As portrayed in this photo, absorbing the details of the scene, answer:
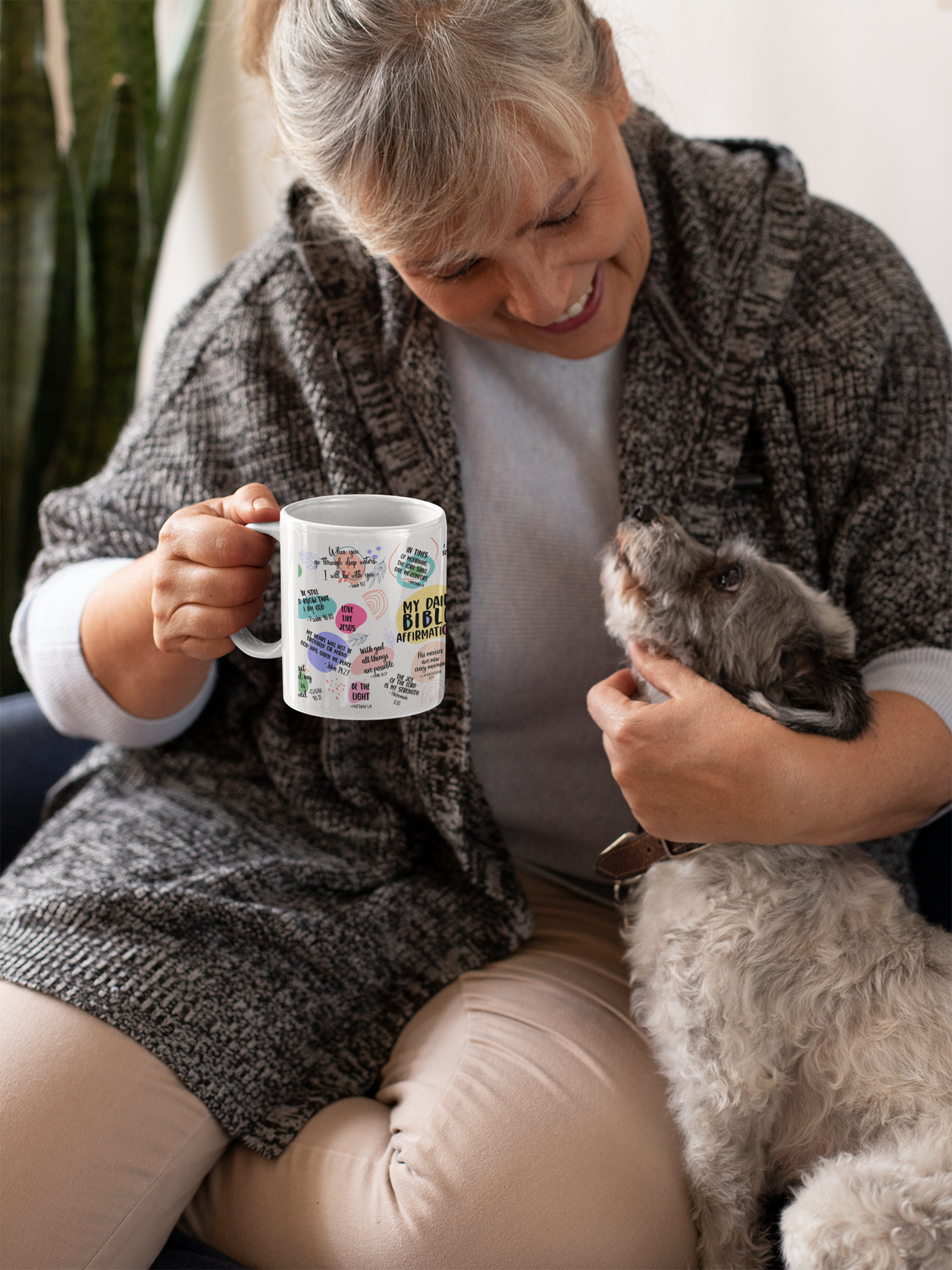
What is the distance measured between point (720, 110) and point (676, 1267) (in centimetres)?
177

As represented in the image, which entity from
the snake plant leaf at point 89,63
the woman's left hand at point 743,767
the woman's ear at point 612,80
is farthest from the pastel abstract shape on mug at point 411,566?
the snake plant leaf at point 89,63

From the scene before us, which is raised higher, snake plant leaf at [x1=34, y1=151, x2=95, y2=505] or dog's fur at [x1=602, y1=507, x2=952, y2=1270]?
snake plant leaf at [x1=34, y1=151, x2=95, y2=505]

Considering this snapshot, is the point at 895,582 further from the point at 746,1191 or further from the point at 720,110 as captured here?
the point at 720,110

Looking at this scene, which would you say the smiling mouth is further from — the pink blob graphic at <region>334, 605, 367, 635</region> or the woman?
the pink blob graphic at <region>334, 605, 367, 635</region>

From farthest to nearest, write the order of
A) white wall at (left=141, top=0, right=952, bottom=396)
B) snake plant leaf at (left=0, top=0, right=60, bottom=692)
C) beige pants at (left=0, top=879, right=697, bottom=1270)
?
snake plant leaf at (left=0, top=0, right=60, bottom=692) < white wall at (left=141, top=0, right=952, bottom=396) < beige pants at (left=0, top=879, right=697, bottom=1270)

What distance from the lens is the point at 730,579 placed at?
3.80 ft

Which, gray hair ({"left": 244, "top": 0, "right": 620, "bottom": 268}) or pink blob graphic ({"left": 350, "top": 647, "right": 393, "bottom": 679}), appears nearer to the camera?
pink blob graphic ({"left": 350, "top": 647, "right": 393, "bottom": 679})

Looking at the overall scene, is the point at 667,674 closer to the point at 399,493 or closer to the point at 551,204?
the point at 399,493

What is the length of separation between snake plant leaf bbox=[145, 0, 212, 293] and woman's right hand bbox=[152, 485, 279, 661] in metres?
1.40

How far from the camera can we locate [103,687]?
1.22 meters

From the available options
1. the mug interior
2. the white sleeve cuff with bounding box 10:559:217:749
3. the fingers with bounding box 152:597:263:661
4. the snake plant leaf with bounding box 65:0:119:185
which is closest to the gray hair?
the mug interior

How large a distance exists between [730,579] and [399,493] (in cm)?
40

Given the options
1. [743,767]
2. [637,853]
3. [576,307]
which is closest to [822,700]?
[743,767]

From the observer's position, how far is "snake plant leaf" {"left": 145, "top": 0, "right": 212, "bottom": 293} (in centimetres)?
201
